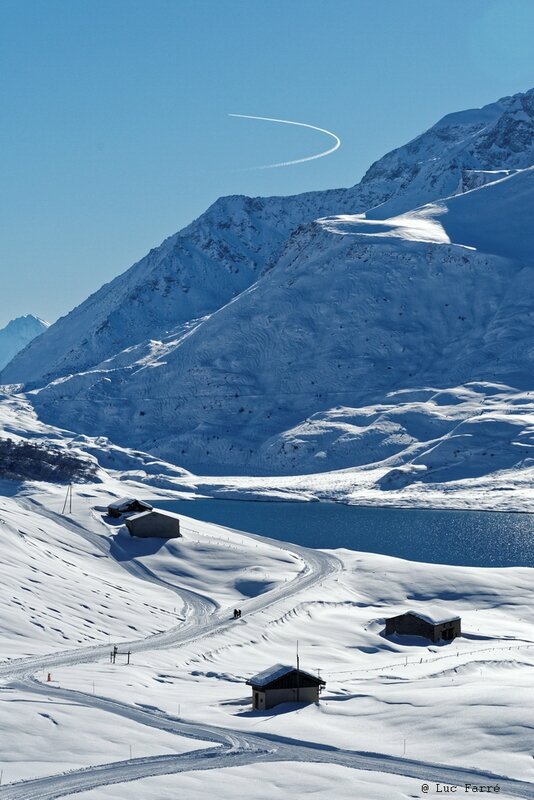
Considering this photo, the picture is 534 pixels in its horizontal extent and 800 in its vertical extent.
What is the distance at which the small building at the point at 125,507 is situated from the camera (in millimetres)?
131000

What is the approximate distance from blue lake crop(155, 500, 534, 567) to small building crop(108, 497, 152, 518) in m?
26.9

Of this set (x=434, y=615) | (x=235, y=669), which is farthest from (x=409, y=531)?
(x=235, y=669)

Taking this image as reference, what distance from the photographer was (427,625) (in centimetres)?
8856

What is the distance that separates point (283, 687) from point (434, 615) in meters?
34.8

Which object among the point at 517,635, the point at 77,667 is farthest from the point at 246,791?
the point at 517,635

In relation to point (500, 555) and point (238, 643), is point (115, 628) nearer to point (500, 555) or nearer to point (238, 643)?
point (238, 643)

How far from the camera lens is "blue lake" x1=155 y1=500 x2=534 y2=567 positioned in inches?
5594

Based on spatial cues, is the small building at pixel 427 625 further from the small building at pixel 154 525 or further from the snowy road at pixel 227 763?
the snowy road at pixel 227 763

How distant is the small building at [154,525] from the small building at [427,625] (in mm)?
38487

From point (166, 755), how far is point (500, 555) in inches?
3980

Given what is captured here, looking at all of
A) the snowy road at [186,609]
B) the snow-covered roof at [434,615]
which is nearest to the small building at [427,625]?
the snow-covered roof at [434,615]

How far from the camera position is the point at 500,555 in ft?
463

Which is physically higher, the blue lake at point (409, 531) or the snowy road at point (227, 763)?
the snowy road at point (227, 763)

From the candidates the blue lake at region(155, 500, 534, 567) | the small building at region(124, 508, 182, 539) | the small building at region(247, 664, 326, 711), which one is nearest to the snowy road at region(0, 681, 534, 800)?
the small building at region(247, 664, 326, 711)
